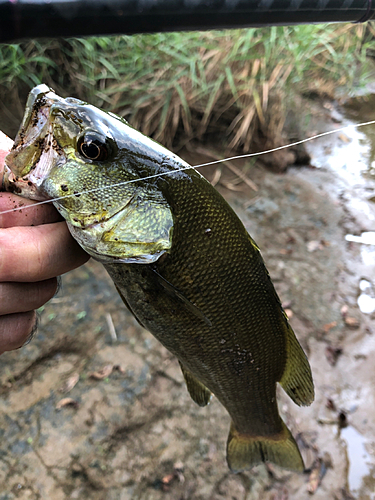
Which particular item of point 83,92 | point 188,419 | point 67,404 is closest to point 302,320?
point 188,419

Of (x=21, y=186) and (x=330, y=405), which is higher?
(x=21, y=186)

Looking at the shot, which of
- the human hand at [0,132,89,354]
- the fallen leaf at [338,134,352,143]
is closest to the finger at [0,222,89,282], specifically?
the human hand at [0,132,89,354]

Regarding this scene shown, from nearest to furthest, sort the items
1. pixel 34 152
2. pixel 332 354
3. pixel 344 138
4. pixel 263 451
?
pixel 34 152 → pixel 263 451 → pixel 332 354 → pixel 344 138

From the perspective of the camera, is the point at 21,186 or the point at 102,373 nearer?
the point at 21,186

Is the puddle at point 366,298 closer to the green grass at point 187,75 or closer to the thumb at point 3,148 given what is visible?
the green grass at point 187,75

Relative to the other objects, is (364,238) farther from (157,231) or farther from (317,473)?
(157,231)

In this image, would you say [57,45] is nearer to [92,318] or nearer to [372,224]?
[92,318]

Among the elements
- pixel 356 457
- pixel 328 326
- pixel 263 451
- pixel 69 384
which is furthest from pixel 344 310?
pixel 69 384
